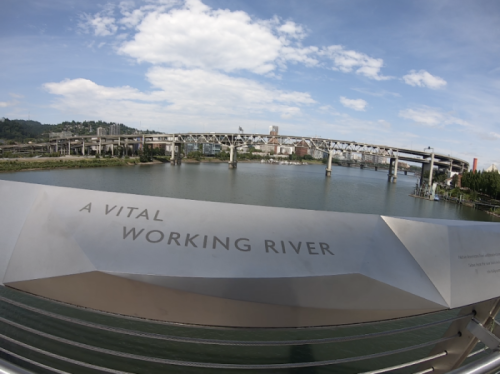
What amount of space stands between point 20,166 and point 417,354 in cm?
2533

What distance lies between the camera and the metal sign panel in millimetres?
1252

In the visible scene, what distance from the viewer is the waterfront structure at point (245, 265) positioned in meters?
1.25

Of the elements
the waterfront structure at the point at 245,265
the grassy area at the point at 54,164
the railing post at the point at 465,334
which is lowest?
the grassy area at the point at 54,164

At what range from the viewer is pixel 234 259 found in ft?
4.37

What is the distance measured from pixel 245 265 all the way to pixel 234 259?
56 millimetres

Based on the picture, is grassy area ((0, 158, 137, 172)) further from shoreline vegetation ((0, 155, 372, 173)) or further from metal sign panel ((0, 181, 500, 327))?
metal sign panel ((0, 181, 500, 327))

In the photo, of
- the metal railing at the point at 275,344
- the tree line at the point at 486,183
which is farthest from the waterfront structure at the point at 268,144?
the metal railing at the point at 275,344

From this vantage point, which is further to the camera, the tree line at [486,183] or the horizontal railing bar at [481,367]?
the tree line at [486,183]

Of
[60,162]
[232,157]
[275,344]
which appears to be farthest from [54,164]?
[275,344]

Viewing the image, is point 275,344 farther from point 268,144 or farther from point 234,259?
point 268,144

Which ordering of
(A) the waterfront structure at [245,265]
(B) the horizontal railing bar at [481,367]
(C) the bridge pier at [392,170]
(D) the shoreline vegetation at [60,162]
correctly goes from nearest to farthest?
(B) the horizontal railing bar at [481,367] < (A) the waterfront structure at [245,265] < (D) the shoreline vegetation at [60,162] < (C) the bridge pier at [392,170]

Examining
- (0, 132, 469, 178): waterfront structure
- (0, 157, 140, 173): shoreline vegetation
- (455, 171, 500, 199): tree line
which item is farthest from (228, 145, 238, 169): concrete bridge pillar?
(455, 171, 500, 199): tree line

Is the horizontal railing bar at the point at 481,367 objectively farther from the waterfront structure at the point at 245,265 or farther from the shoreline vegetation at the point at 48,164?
the shoreline vegetation at the point at 48,164

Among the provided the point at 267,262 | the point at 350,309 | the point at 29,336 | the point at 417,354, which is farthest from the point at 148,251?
the point at 417,354
